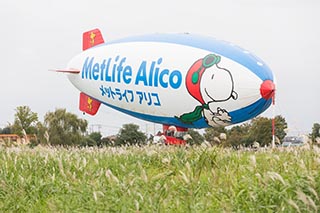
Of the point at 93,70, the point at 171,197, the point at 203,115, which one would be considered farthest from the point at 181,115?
the point at 171,197

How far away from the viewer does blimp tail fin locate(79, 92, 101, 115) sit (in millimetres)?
43844

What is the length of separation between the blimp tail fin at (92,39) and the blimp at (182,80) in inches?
208

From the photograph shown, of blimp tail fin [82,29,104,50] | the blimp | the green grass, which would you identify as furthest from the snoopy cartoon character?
the green grass

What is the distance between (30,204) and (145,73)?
2711 cm

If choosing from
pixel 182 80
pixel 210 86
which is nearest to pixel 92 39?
pixel 182 80

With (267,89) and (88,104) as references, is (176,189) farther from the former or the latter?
(88,104)

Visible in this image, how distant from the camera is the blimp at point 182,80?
32.7m

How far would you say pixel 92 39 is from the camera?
147 ft

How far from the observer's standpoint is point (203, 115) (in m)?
35.3

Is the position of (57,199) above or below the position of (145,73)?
below

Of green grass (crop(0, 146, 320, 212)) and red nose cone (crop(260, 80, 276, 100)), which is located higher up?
red nose cone (crop(260, 80, 276, 100))

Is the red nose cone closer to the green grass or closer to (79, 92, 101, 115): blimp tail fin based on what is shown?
(79, 92, 101, 115): blimp tail fin

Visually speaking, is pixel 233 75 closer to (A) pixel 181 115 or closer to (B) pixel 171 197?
(A) pixel 181 115

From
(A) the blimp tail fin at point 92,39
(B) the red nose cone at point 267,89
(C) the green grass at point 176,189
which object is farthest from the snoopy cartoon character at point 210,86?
(C) the green grass at point 176,189
